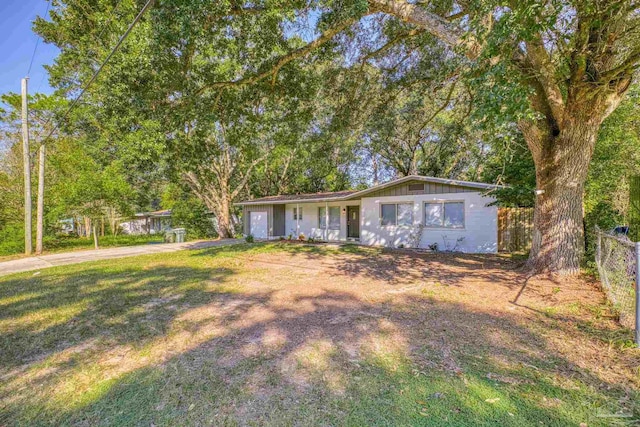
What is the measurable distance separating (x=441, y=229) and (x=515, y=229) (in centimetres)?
259

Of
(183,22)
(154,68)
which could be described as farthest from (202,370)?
(154,68)

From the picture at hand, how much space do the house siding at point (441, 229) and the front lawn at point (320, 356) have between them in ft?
17.8

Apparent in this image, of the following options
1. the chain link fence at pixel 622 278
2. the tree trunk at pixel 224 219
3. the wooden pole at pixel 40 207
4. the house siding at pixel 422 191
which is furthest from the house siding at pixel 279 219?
the chain link fence at pixel 622 278

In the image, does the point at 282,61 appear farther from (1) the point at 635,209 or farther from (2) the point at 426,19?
(1) the point at 635,209

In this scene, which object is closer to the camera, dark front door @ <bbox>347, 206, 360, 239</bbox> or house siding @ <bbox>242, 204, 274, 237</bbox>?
dark front door @ <bbox>347, 206, 360, 239</bbox>

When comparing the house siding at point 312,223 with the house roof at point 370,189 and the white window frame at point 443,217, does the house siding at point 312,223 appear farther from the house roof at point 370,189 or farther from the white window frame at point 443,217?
the white window frame at point 443,217

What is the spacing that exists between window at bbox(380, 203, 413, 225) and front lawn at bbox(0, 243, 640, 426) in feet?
23.3

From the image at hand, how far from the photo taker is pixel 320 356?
10.6 feet

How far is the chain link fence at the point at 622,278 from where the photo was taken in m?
3.85

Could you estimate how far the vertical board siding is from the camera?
1155 centimetres

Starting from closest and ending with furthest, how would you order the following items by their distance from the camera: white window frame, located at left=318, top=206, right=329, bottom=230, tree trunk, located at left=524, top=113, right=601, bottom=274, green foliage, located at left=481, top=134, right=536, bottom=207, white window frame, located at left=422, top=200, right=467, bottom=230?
tree trunk, located at left=524, top=113, right=601, bottom=274
green foliage, located at left=481, top=134, right=536, bottom=207
white window frame, located at left=422, top=200, right=467, bottom=230
white window frame, located at left=318, top=206, right=329, bottom=230

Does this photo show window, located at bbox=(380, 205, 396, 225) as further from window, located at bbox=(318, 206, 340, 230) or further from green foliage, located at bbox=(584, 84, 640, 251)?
green foliage, located at bbox=(584, 84, 640, 251)

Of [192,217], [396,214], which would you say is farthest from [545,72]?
[192,217]

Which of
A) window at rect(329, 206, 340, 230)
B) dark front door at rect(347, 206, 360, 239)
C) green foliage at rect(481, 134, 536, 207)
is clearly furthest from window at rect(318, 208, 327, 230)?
green foliage at rect(481, 134, 536, 207)
